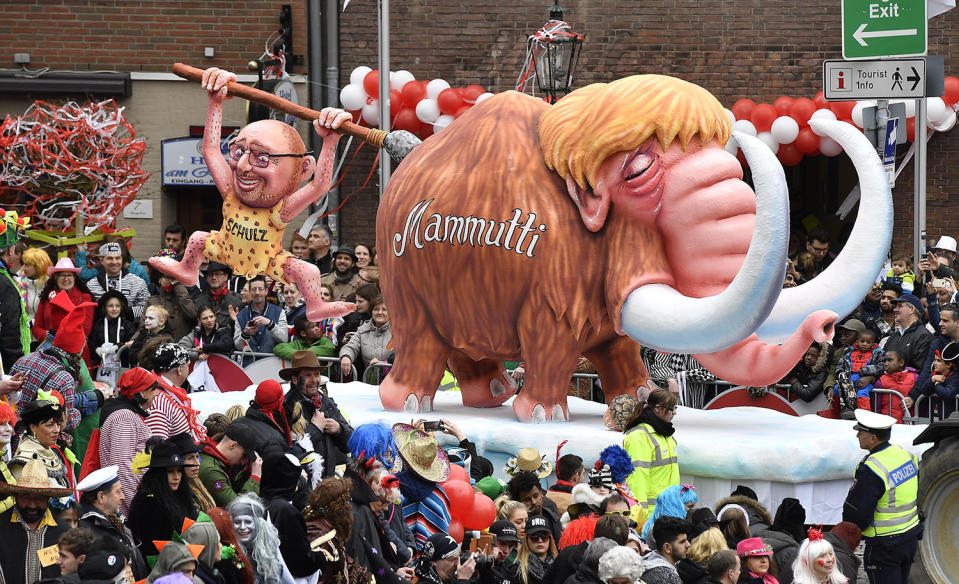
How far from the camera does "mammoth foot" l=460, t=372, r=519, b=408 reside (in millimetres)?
11445

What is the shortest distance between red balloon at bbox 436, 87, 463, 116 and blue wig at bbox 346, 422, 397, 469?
977cm

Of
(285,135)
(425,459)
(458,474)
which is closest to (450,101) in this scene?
(285,135)

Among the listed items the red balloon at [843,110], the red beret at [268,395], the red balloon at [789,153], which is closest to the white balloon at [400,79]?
the red balloon at [789,153]

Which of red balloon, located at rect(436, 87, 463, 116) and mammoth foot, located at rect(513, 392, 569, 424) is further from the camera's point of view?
red balloon, located at rect(436, 87, 463, 116)

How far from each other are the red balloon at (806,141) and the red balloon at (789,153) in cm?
8

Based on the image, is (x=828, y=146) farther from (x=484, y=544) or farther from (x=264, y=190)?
(x=484, y=544)

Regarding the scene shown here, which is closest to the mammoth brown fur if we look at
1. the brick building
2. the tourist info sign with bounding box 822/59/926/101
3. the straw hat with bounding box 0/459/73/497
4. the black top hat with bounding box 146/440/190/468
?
the tourist info sign with bounding box 822/59/926/101

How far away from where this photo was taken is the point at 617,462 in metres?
8.34

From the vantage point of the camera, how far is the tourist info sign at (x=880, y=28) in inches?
463

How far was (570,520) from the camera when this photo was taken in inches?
300

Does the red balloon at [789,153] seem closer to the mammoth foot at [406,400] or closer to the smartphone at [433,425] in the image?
the mammoth foot at [406,400]

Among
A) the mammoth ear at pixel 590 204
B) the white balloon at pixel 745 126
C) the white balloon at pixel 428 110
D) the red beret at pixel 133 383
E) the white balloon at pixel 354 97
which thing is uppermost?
the white balloon at pixel 354 97

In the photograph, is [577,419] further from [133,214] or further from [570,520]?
[133,214]

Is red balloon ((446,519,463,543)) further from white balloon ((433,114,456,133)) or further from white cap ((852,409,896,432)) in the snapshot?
white balloon ((433,114,456,133))
